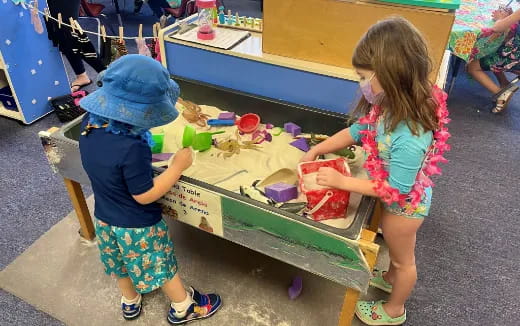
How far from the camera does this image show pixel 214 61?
1919mm

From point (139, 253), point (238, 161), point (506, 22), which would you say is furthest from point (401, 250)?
point (506, 22)

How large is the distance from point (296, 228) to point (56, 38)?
2161 mm

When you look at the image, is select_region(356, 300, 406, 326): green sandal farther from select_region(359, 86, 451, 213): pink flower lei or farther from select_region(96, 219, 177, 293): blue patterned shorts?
select_region(96, 219, 177, 293): blue patterned shorts

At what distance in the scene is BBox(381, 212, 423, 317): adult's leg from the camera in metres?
1.28

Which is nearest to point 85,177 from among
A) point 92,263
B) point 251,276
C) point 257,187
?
point 92,263

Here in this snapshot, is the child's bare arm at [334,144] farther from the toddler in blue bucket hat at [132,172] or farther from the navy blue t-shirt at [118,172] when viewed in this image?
the navy blue t-shirt at [118,172]

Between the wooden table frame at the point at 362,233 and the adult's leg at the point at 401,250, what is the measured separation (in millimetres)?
71

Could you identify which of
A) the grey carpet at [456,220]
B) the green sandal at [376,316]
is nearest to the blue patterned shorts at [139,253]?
the grey carpet at [456,220]

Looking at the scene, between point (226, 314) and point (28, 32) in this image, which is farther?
point (28, 32)

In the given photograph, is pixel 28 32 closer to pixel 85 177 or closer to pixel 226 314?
pixel 85 177

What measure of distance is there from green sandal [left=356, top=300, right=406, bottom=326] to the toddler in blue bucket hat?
615mm

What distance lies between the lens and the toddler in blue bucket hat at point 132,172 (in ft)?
3.67

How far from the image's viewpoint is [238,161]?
1719mm

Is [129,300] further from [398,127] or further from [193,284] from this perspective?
[398,127]
